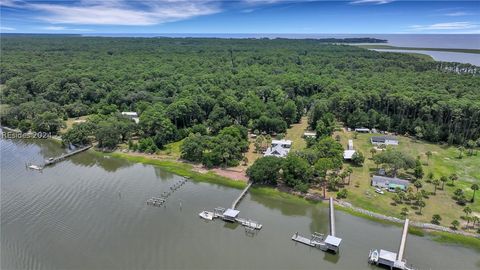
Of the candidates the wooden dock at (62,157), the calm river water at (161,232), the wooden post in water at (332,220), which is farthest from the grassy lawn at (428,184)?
the wooden dock at (62,157)

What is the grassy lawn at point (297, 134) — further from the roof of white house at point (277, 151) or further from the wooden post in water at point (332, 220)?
the wooden post in water at point (332, 220)

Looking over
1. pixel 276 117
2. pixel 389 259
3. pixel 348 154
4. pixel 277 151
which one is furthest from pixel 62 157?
pixel 389 259

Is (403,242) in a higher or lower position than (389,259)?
lower

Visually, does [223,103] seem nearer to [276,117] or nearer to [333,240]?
[276,117]

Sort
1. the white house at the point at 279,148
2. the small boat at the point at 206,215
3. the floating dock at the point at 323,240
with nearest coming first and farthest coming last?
the floating dock at the point at 323,240
the small boat at the point at 206,215
the white house at the point at 279,148

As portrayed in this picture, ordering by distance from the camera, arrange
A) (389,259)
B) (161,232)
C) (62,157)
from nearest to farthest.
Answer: (389,259), (161,232), (62,157)

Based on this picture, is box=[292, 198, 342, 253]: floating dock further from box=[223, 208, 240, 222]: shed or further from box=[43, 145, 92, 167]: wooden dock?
box=[43, 145, 92, 167]: wooden dock
